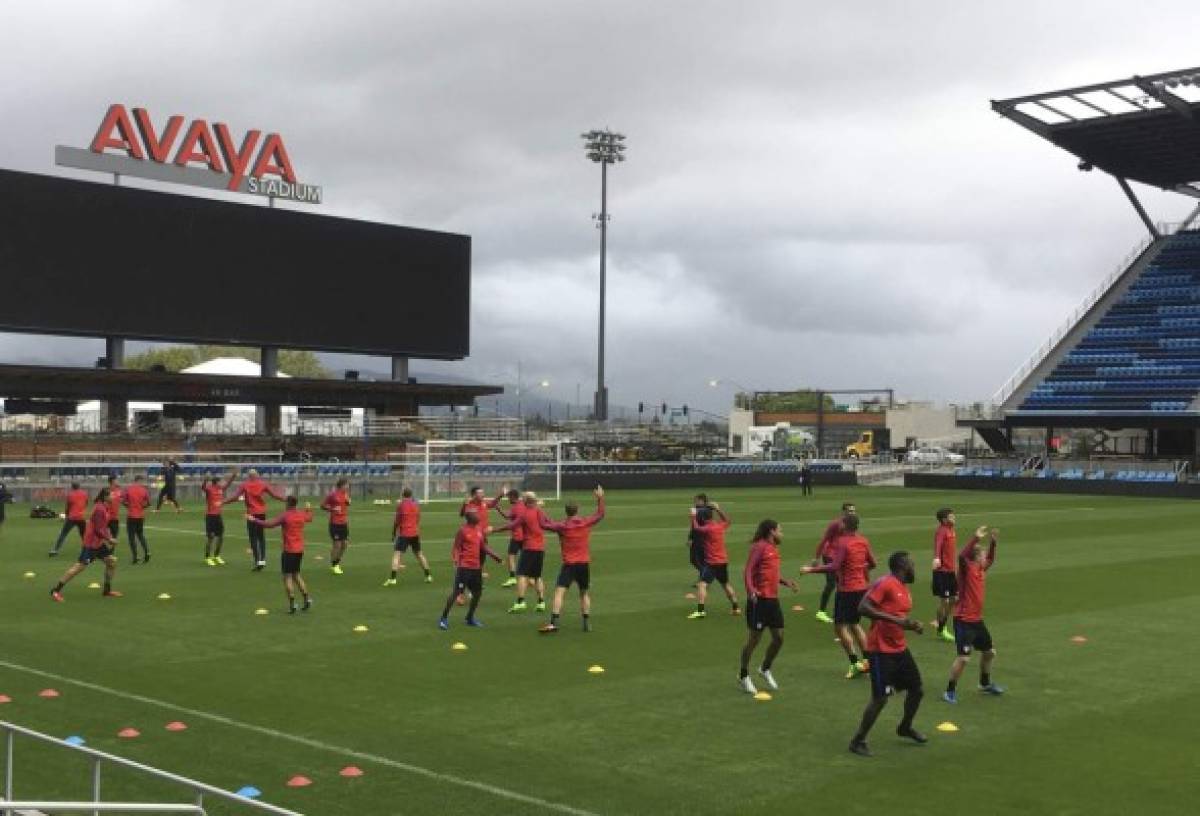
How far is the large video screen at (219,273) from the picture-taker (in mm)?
58188

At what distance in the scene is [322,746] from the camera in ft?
37.7

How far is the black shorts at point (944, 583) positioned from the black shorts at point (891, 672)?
668cm

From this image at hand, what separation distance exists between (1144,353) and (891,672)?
70.0m

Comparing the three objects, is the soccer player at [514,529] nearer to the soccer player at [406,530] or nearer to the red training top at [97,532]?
the soccer player at [406,530]

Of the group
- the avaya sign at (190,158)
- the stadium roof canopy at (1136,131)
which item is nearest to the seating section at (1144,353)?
the stadium roof canopy at (1136,131)

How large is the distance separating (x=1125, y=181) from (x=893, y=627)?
244 ft

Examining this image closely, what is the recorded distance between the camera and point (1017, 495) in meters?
61.1

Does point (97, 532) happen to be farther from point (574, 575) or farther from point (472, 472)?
point (472, 472)

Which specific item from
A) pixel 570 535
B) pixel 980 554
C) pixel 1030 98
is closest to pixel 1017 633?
pixel 980 554

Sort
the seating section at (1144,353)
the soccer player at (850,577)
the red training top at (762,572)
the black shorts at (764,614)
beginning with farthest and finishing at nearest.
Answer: the seating section at (1144,353), the soccer player at (850,577), the red training top at (762,572), the black shorts at (764,614)

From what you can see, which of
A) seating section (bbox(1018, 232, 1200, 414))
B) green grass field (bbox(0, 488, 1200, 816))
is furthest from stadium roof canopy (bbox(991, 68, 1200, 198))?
A: green grass field (bbox(0, 488, 1200, 816))

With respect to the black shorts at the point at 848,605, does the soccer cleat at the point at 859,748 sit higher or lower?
lower

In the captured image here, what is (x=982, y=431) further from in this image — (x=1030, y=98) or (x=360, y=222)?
(x=360, y=222)

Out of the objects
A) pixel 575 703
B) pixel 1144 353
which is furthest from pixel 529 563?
pixel 1144 353
